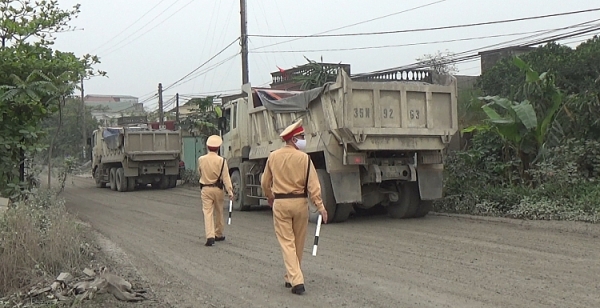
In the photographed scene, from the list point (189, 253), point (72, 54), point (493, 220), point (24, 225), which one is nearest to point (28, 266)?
point (24, 225)

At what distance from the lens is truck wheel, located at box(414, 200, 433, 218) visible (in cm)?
1256

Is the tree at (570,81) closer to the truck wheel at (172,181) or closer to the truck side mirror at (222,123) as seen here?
the truck side mirror at (222,123)

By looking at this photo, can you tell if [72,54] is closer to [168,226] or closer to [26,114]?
[26,114]

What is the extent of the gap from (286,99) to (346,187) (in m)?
2.36

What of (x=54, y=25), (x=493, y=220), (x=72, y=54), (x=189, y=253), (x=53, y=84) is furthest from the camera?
(x=54, y=25)

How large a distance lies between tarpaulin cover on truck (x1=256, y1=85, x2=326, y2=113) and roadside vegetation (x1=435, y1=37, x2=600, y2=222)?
147 inches

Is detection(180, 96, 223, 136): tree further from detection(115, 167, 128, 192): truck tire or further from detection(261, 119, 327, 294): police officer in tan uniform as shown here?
detection(261, 119, 327, 294): police officer in tan uniform

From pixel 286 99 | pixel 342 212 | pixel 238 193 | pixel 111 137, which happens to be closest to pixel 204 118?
pixel 111 137

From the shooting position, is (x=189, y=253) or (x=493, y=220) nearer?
(x=189, y=253)

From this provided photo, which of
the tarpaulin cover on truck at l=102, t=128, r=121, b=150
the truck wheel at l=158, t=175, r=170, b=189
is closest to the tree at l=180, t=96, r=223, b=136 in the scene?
the truck wheel at l=158, t=175, r=170, b=189

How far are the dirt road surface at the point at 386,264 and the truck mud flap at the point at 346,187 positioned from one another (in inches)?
20.4

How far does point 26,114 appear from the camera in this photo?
43.0ft

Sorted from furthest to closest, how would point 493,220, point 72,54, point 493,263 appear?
1. point 72,54
2. point 493,220
3. point 493,263

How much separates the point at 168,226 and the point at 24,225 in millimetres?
5453
